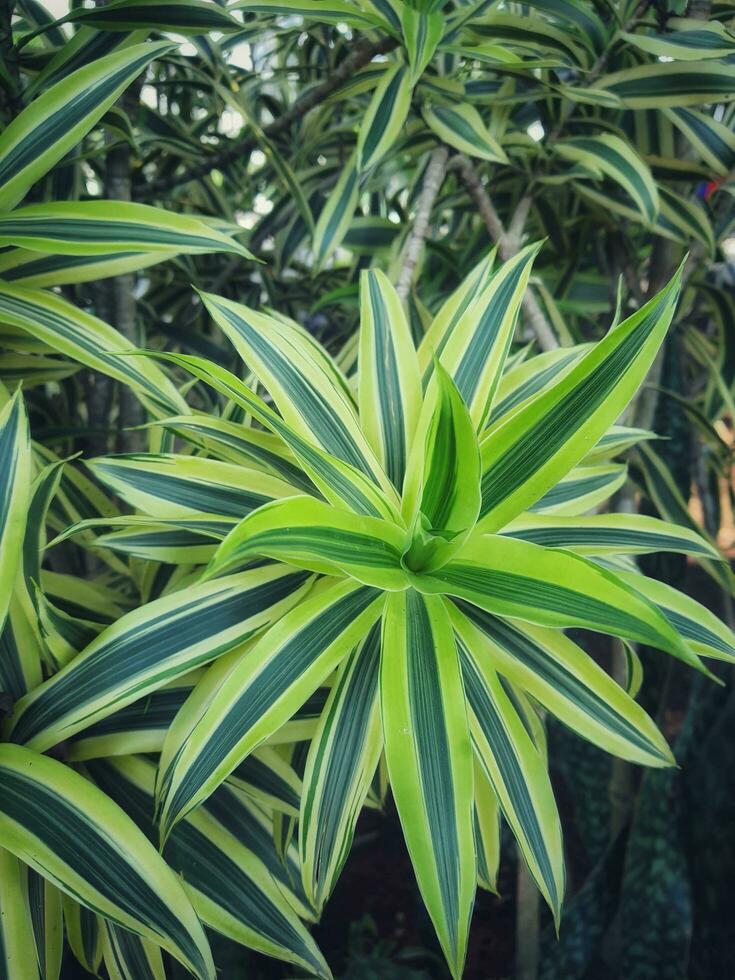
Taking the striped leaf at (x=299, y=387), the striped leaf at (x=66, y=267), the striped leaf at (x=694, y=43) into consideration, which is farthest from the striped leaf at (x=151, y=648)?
the striped leaf at (x=694, y=43)

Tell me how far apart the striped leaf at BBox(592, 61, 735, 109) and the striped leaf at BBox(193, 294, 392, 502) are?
0.52 metres

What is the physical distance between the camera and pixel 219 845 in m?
0.55

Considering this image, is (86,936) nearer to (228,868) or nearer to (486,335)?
(228,868)

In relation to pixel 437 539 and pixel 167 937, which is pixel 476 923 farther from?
Answer: pixel 437 539

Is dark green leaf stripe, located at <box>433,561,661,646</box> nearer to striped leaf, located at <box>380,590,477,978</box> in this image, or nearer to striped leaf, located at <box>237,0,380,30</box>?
striped leaf, located at <box>380,590,477,978</box>

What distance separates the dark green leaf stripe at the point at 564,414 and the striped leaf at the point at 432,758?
0.30 feet

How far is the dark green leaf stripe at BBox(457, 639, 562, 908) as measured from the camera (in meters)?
0.51

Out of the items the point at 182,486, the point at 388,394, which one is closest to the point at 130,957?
the point at 182,486

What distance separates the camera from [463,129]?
2.54ft

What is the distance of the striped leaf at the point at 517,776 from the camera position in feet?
1.67

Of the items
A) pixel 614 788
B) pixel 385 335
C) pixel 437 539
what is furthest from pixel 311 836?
pixel 614 788

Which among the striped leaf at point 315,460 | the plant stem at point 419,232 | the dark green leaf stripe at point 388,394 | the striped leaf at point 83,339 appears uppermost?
the plant stem at point 419,232

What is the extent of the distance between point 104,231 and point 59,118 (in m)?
0.11

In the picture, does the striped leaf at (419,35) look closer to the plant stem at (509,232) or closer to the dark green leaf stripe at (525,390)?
the plant stem at (509,232)
